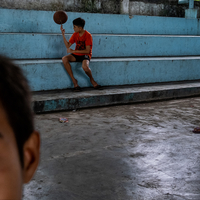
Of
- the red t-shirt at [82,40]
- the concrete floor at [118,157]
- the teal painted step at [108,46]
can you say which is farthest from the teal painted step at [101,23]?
the concrete floor at [118,157]

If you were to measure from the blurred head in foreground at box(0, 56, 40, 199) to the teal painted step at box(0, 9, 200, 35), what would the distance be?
209 inches

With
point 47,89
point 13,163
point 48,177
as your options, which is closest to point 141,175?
point 48,177

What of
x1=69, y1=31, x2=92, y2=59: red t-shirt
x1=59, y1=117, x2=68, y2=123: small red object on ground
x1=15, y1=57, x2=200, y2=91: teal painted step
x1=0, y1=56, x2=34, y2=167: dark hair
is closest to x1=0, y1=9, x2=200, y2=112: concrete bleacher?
x1=15, y1=57, x2=200, y2=91: teal painted step

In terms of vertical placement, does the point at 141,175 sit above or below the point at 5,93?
below

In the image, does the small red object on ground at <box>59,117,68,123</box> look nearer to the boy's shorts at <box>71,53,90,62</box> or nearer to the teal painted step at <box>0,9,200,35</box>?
the boy's shorts at <box>71,53,90,62</box>

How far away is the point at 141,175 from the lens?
2.09 metres

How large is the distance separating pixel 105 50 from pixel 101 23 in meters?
0.97

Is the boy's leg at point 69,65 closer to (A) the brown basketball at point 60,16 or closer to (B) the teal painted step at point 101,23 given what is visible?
(A) the brown basketball at point 60,16

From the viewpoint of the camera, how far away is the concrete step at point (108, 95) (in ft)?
13.2

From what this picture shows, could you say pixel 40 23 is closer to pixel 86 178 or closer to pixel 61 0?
pixel 61 0

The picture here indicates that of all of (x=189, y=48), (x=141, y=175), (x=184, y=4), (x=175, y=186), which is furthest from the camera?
(x=184, y=4)

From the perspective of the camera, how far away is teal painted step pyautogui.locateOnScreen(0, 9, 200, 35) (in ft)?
17.8

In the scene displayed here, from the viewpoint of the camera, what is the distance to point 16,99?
427mm

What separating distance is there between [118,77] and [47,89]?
1319 mm
